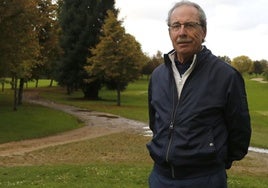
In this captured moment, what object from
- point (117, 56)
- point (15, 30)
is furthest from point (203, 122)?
point (117, 56)

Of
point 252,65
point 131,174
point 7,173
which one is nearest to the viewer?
point 131,174

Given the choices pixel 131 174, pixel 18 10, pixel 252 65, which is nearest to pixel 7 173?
pixel 131 174

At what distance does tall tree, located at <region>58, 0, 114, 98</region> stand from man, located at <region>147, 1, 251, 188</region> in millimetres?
54493

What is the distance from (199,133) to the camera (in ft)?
12.5

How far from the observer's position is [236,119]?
3.94 meters

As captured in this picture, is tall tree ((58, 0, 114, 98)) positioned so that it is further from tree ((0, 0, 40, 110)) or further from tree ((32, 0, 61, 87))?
tree ((0, 0, 40, 110))

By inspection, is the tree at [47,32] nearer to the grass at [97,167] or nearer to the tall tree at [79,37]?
the tall tree at [79,37]

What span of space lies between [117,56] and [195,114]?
47701 mm

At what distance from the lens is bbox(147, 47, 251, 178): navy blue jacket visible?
12.5ft

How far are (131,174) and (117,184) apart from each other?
1.61 m

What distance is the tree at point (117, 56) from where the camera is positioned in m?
51.1

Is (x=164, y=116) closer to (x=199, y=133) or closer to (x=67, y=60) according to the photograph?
(x=199, y=133)

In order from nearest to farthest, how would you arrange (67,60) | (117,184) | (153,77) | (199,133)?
1. (199,133)
2. (153,77)
3. (117,184)
4. (67,60)

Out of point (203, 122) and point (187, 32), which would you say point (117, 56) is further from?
point (203, 122)
